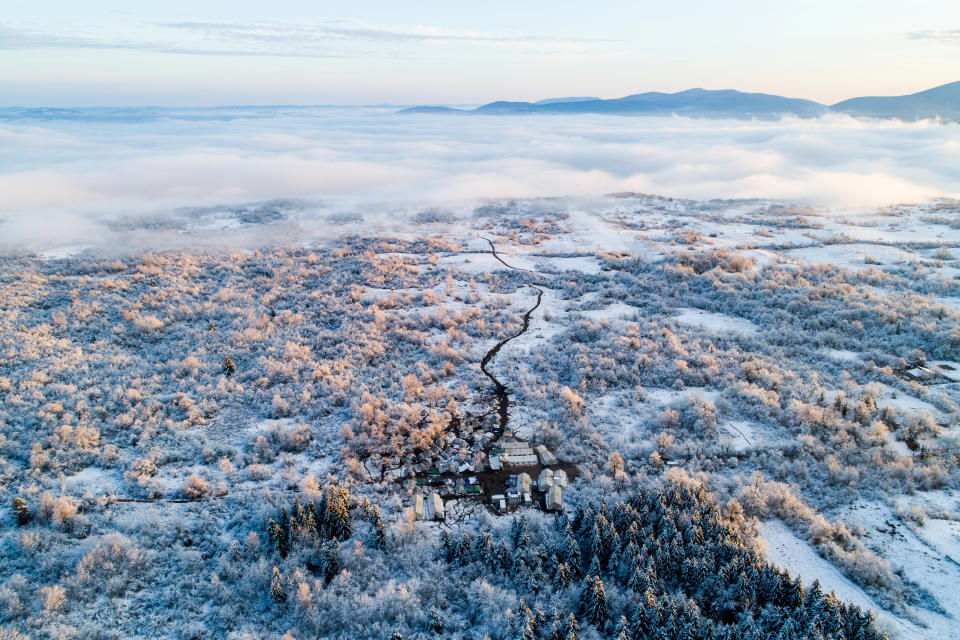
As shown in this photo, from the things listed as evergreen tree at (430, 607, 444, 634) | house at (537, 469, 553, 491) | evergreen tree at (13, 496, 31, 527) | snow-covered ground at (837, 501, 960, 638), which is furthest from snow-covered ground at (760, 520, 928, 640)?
evergreen tree at (13, 496, 31, 527)

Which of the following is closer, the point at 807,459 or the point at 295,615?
the point at 295,615

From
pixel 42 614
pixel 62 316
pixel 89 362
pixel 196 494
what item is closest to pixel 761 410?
pixel 196 494

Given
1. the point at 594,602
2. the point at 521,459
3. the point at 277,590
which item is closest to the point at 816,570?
the point at 594,602

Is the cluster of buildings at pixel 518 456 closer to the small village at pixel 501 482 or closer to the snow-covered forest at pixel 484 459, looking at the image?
the small village at pixel 501 482

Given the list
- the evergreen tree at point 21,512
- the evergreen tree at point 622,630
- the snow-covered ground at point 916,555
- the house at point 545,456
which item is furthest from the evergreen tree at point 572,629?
the evergreen tree at point 21,512

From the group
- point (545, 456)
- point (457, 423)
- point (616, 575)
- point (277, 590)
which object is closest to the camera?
point (277, 590)

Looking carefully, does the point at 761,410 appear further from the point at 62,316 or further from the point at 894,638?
the point at 62,316

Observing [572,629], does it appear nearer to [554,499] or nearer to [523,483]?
[554,499]
